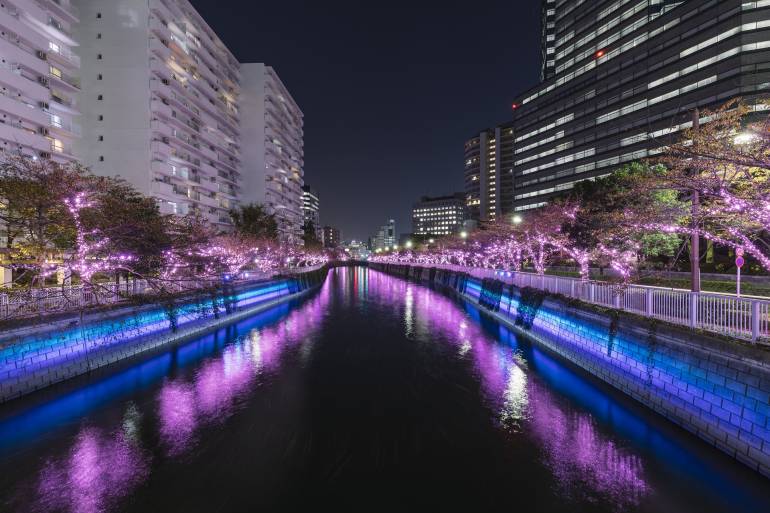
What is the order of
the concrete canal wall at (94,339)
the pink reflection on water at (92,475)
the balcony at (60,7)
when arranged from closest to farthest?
the pink reflection on water at (92,475) < the concrete canal wall at (94,339) < the balcony at (60,7)

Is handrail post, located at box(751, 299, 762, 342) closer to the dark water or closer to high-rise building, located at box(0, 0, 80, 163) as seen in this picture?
the dark water

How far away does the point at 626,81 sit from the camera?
274ft

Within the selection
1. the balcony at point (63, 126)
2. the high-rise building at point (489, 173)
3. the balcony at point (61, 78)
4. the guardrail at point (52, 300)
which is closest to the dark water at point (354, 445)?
the guardrail at point (52, 300)

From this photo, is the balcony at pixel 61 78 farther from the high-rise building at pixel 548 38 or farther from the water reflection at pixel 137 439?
the high-rise building at pixel 548 38

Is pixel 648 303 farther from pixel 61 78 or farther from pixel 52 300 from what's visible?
pixel 61 78

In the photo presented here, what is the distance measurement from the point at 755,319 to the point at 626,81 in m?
93.7

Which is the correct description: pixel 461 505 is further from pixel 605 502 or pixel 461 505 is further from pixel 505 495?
pixel 605 502

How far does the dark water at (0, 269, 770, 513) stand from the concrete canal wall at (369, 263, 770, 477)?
0.60 metres

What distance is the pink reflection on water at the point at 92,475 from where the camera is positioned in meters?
8.27

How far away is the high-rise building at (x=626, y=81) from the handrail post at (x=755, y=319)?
147ft

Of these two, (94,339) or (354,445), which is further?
(94,339)

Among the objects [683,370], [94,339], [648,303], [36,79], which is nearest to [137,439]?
[94,339]

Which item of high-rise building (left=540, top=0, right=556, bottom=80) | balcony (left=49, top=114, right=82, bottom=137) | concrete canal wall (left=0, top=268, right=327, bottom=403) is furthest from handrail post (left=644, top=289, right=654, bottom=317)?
high-rise building (left=540, top=0, right=556, bottom=80)

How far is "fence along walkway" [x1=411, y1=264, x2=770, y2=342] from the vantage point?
961 centimetres
